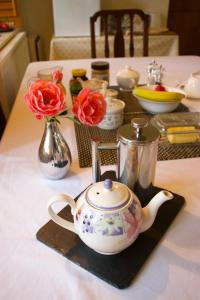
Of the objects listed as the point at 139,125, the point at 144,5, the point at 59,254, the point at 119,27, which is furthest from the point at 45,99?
the point at 144,5

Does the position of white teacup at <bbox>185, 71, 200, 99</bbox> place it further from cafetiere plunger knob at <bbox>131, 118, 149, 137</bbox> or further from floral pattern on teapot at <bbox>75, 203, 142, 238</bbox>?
floral pattern on teapot at <bbox>75, 203, 142, 238</bbox>

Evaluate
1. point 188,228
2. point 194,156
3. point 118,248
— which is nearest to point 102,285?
point 118,248

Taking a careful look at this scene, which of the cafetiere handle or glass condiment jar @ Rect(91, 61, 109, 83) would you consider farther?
glass condiment jar @ Rect(91, 61, 109, 83)

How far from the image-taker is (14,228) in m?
0.55

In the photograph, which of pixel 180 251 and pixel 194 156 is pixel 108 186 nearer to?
pixel 180 251

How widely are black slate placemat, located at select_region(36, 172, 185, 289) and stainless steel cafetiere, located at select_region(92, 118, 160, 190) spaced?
0.29ft

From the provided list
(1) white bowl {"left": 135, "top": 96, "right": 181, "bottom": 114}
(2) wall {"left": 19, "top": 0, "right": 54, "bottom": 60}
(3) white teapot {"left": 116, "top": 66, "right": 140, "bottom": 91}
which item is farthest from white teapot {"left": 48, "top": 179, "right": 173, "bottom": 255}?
(2) wall {"left": 19, "top": 0, "right": 54, "bottom": 60}

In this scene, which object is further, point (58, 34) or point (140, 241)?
point (58, 34)

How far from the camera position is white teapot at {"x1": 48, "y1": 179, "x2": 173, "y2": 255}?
436 millimetres

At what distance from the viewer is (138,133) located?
547mm

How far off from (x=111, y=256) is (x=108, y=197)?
0.37 feet

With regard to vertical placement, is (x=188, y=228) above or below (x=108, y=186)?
below

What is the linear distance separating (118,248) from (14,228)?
0.22 meters

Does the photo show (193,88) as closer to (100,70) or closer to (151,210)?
(100,70)
